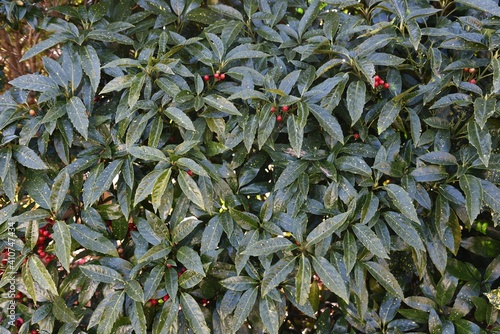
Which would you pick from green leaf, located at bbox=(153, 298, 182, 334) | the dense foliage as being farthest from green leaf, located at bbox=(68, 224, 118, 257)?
green leaf, located at bbox=(153, 298, 182, 334)

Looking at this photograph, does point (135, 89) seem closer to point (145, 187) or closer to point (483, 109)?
point (145, 187)

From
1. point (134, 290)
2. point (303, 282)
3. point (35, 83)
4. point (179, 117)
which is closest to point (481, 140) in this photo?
point (303, 282)

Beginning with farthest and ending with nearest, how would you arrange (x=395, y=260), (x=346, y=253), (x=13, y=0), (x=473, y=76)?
(x=13, y=0) < (x=395, y=260) < (x=473, y=76) < (x=346, y=253)

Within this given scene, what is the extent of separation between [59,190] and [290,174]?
666mm

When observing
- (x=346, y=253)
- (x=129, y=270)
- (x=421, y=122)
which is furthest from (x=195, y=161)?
(x=421, y=122)

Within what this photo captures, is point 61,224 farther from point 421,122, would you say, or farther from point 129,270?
point 421,122

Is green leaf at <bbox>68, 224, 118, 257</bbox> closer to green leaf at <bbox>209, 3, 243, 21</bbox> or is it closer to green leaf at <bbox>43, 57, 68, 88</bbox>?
green leaf at <bbox>43, 57, 68, 88</bbox>

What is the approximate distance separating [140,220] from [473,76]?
1068 millimetres

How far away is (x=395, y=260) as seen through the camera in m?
1.49

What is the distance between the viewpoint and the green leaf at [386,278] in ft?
4.32

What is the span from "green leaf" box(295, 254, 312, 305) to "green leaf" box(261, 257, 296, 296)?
30 millimetres

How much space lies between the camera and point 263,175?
153cm

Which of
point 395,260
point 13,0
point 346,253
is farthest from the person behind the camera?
point 13,0

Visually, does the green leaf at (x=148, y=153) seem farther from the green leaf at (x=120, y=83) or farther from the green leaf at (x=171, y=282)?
the green leaf at (x=171, y=282)
